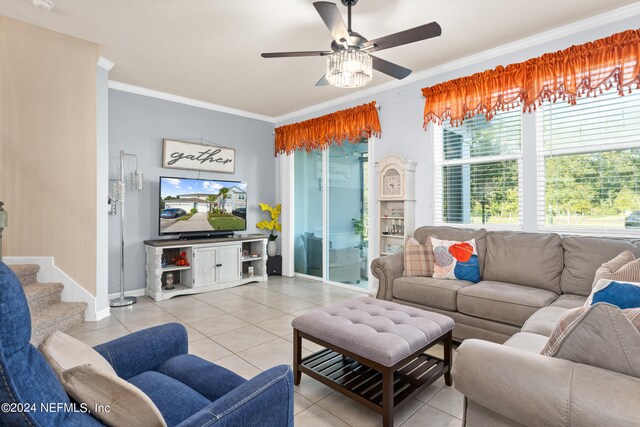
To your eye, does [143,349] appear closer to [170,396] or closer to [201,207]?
[170,396]

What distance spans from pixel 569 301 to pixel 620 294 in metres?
1.23

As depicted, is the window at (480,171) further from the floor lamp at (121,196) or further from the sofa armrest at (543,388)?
the floor lamp at (121,196)

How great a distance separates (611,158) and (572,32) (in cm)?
116

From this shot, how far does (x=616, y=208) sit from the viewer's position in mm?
2865

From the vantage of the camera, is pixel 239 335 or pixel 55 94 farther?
pixel 55 94

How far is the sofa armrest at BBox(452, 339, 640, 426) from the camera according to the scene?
98cm

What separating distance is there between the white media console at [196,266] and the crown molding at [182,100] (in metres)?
2.00

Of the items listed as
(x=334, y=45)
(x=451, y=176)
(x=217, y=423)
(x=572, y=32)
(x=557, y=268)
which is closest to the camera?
(x=217, y=423)

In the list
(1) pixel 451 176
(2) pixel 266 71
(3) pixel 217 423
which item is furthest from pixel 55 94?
(1) pixel 451 176

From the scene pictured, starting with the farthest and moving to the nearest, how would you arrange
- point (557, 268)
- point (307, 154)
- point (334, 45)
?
point (307, 154) → point (557, 268) → point (334, 45)

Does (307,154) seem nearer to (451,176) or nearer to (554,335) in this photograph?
(451,176)

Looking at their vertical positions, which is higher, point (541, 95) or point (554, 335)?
point (541, 95)

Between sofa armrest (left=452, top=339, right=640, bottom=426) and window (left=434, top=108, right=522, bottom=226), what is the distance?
260 cm

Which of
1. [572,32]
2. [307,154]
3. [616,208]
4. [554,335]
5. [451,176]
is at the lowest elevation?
[554,335]
